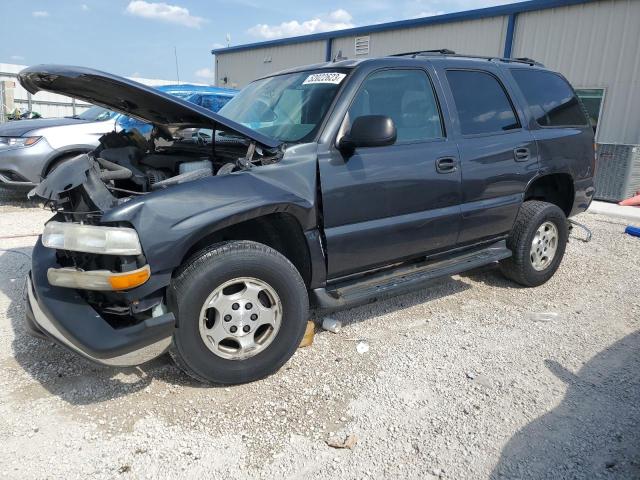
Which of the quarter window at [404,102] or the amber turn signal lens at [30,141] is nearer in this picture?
the quarter window at [404,102]

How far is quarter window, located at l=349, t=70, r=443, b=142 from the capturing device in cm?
339

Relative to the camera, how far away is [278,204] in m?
2.84

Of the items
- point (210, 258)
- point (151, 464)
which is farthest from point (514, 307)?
point (151, 464)

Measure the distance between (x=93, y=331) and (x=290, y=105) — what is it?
78.8 inches

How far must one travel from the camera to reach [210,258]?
269 cm

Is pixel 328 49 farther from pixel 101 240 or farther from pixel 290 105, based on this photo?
pixel 101 240

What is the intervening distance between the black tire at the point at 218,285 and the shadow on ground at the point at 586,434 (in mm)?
1323

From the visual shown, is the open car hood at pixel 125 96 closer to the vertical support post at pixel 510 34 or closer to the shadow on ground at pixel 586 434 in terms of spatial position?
the shadow on ground at pixel 586 434

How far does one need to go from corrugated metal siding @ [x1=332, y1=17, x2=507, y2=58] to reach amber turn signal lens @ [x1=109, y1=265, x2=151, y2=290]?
471 inches

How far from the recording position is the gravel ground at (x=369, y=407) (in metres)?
2.34

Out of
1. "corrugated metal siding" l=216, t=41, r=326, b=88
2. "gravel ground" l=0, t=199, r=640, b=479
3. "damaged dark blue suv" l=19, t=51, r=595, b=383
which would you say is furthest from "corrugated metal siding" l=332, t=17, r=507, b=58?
"gravel ground" l=0, t=199, r=640, b=479

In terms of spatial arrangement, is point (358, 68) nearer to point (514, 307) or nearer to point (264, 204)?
point (264, 204)

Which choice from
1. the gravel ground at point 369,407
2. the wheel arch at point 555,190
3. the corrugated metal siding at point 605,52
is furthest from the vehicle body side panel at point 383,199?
the corrugated metal siding at point 605,52

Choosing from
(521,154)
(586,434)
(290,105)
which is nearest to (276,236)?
(290,105)
